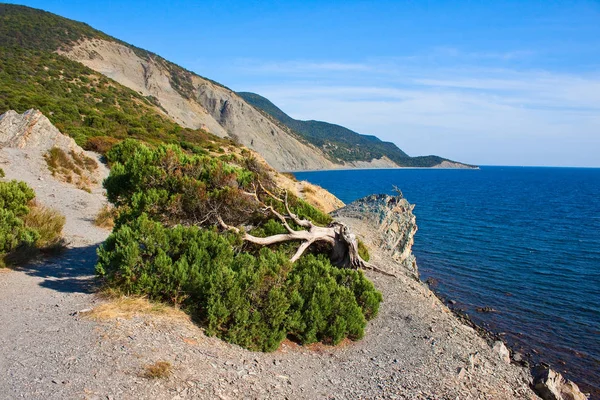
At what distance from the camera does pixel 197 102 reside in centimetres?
10244

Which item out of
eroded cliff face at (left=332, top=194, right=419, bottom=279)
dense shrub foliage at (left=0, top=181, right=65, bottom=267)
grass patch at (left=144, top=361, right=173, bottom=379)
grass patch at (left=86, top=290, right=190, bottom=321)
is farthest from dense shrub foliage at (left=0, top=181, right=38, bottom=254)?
eroded cliff face at (left=332, top=194, right=419, bottom=279)

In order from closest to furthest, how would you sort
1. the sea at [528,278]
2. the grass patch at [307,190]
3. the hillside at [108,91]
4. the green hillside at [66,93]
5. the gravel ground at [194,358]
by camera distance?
the gravel ground at [194,358] < the sea at [528,278] < the grass patch at [307,190] < the green hillside at [66,93] < the hillside at [108,91]

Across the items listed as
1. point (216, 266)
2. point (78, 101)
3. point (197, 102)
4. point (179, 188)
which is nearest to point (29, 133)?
point (179, 188)

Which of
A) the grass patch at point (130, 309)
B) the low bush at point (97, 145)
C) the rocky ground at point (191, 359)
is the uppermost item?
the low bush at point (97, 145)

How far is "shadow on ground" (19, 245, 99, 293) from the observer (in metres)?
9.85

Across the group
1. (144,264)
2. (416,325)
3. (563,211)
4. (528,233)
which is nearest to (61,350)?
(144,264)

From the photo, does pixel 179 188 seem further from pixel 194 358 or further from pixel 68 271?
pixel 194 358

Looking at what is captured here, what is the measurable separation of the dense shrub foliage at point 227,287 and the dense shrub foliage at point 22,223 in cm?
368

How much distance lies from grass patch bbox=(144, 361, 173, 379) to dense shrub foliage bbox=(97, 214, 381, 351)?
186 cm

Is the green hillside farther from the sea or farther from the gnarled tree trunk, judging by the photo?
the sea

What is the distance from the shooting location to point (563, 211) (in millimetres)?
54469

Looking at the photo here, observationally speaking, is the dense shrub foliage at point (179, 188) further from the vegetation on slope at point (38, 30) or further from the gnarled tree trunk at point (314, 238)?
the vegetation on slope at point (38, 30)

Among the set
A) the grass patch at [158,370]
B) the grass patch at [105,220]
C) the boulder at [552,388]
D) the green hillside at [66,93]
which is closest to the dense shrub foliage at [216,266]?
the grass patch at [158,370]

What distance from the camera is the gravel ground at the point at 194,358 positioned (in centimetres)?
609
